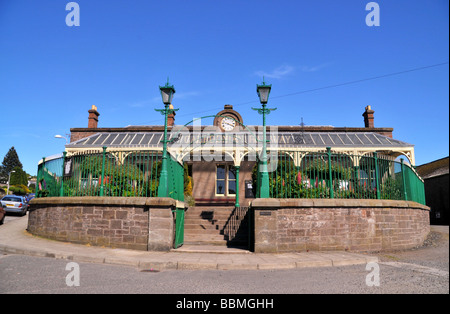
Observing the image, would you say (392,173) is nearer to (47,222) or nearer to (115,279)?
(115,279)

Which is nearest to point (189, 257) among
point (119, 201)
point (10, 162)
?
point (119, 201)

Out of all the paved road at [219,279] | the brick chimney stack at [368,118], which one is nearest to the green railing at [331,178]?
the paved road at [219,279]

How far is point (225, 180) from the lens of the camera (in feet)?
57.8

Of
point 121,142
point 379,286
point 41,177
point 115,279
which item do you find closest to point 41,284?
point 115,279

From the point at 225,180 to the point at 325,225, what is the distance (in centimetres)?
999

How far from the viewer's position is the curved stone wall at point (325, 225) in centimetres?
780

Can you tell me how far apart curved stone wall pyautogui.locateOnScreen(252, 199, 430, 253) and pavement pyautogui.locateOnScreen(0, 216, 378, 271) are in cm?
40

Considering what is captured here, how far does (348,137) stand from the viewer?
1900 cm

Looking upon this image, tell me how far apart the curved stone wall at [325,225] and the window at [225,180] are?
964 centimetres

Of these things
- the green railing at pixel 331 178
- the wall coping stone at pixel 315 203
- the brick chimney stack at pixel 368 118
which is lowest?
the wall coping stone at pixel 315 203

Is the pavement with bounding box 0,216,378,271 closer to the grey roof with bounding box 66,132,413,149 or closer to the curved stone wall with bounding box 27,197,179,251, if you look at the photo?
the curved stone wall with bounding box 27,197,179,251

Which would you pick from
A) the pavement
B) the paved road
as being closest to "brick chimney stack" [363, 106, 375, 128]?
the pavement

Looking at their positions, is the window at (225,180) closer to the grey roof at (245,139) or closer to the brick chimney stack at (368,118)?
the grey roof at (245,139)

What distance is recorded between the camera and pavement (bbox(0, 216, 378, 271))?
20.1 feet
